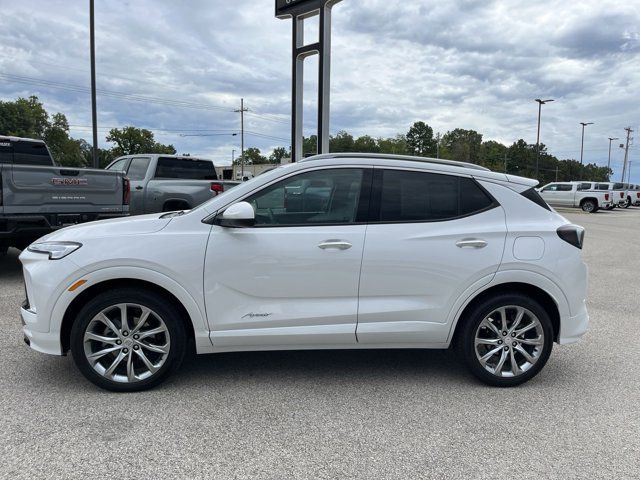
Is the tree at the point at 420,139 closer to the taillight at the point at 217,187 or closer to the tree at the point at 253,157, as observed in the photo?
the tree at the point at 253,157

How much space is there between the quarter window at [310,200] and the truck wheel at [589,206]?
33837mm

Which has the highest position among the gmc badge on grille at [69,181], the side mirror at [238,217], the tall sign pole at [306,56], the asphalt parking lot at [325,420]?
the tall sign pole at [306,56]

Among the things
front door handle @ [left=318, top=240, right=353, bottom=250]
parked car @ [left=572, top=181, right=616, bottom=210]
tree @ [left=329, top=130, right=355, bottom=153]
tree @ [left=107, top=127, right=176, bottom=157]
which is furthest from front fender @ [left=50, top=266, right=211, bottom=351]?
tree @ [left=329, top=130, right=355, bottom=153]

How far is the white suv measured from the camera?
354cm

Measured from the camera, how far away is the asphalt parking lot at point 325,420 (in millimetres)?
2781

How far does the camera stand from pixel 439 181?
3.91 m

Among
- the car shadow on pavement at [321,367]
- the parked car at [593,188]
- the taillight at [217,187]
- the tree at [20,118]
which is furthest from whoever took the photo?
the tree at [20,118]

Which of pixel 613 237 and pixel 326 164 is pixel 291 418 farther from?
pixel 613 237

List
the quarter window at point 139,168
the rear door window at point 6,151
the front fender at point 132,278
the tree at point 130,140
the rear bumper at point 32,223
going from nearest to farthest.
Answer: the front fender at point 132,278, the rear bumper at point 32,223, the rear door window at point 6,151, the quarter window at point 139,168, the tree at point 130,140

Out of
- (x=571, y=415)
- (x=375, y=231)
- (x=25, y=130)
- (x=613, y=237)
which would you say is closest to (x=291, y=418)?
(x=375, y=231)

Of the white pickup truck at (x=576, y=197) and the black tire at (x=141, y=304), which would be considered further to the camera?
the white pickup truck at (x=576, y=197)

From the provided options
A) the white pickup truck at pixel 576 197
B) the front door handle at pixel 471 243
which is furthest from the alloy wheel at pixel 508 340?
the white pickup truck at pixel 576 197

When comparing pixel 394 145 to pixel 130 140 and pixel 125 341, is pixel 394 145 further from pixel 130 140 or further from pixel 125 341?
pixel 125 341

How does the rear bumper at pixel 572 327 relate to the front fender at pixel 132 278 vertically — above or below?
below
